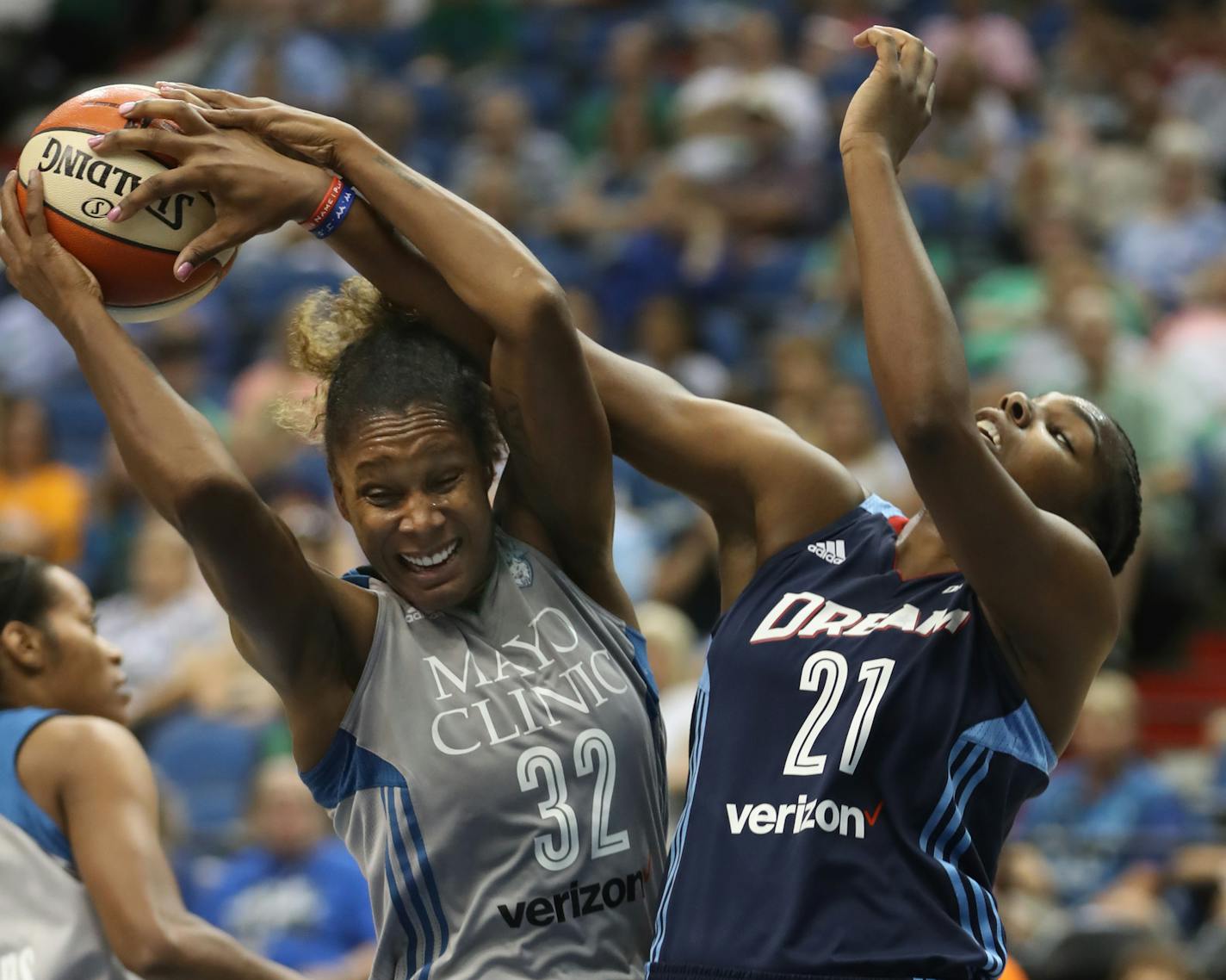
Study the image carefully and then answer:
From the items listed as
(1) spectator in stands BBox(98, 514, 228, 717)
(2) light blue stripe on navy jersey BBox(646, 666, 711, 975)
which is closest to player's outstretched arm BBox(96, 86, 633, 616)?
(2) light blue stripe on navy jersey BBox(646, 666, 711, 975)

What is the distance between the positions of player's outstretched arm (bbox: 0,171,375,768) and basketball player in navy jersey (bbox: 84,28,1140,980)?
0.20 metres

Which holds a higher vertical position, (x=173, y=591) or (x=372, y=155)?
(x=372, y=155)

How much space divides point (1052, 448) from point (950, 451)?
367 millimetres

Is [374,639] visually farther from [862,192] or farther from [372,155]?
[862,192]

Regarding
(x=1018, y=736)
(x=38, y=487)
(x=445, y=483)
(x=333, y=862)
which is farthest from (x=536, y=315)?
(x=38, y=487)

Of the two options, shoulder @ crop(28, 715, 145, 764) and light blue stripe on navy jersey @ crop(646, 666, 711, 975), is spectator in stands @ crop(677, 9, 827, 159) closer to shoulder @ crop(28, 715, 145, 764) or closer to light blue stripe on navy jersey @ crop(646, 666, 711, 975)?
shoulder @ crop(28, 715, 145, 764)

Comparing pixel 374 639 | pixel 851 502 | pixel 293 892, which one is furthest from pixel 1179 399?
pixel 374 639

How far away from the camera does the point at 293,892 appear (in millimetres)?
6344

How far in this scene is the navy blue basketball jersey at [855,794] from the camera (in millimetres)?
2678

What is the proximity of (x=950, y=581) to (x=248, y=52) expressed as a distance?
30.9 ft

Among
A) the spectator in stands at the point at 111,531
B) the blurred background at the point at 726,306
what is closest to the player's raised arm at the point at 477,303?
the blurred background at the point at 726,306

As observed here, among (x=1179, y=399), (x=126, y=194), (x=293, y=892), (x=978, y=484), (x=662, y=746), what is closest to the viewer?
(x=978, y=484)

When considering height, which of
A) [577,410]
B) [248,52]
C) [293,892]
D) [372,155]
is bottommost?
[293,892]

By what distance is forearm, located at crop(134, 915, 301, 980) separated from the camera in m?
3.24
